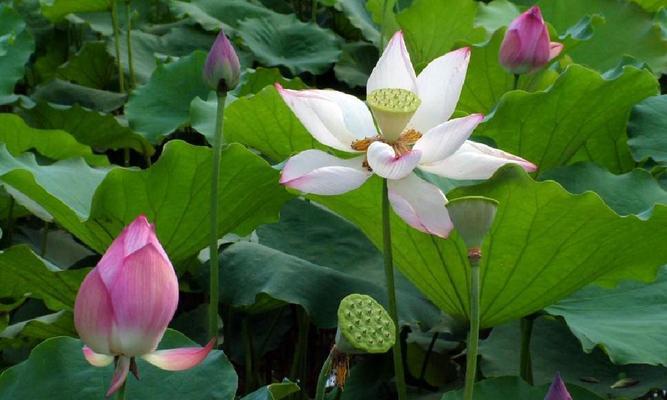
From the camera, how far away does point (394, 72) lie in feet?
3.63

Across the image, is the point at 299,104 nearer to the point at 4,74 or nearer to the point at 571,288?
the point at 571,288

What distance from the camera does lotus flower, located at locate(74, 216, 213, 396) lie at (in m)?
0.72

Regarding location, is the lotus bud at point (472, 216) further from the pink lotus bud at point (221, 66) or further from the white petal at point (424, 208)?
the pink lotus bud at point (221, 66)

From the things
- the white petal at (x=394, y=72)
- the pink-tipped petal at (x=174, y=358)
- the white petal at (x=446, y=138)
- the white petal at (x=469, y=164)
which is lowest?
the pink-tipped petal at (x=174, y=358)

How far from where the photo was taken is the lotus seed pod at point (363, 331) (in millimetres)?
854

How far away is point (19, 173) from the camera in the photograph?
1187mm

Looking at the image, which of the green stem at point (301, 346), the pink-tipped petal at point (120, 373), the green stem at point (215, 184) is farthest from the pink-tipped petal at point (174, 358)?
the green stem at point (301, 346)

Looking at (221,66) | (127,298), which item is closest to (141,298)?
(127,298)

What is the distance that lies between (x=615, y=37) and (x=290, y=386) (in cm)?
131

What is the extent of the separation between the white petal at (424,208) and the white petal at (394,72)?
0.14m

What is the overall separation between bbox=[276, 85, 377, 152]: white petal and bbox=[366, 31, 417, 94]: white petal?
0.03 m

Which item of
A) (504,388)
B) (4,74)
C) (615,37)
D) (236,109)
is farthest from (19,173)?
(615,37)

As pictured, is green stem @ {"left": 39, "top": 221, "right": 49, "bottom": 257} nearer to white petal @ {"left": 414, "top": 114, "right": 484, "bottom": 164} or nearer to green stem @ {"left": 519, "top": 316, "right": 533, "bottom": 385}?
green stem @ {"left": 519, "top": 316, "right": 533, "bottom": 385}

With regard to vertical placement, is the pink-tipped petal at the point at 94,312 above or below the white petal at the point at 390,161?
below
